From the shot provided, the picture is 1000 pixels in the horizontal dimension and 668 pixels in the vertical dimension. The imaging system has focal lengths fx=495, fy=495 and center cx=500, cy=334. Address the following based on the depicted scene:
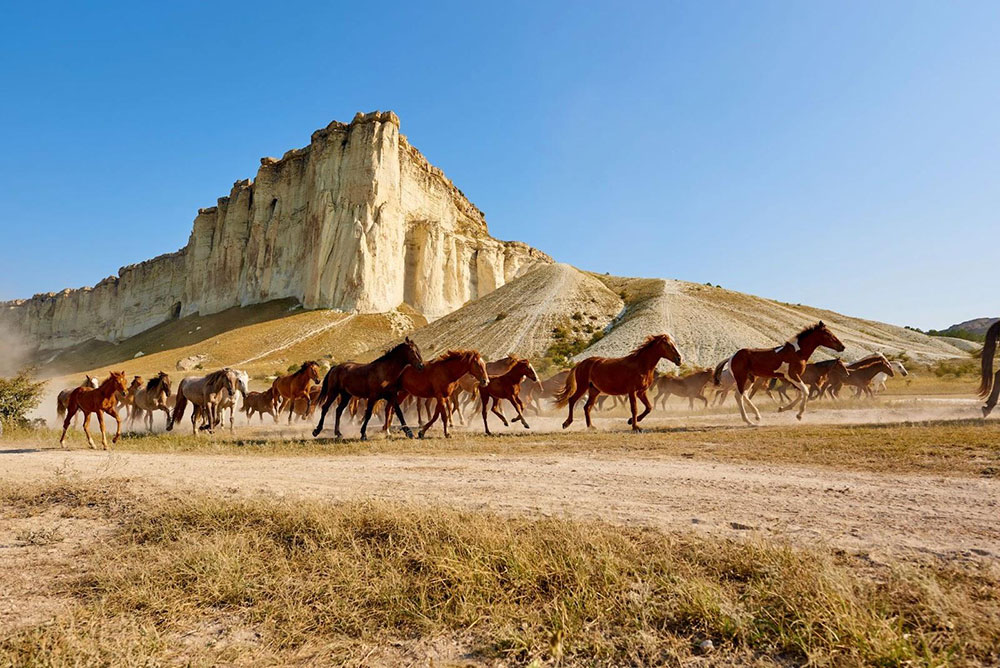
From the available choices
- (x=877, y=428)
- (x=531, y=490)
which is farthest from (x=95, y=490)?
(x=877, y=428)

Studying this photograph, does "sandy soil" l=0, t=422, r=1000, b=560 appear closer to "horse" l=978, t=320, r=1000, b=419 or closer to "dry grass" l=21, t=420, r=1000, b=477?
"dry grass" l=21, t=420, r=1000, b=477

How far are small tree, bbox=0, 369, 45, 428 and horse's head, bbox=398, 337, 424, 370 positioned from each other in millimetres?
15641

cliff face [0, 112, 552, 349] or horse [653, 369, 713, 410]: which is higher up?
cliff face [0, 112, 552, 349]

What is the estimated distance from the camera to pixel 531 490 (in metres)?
6.55

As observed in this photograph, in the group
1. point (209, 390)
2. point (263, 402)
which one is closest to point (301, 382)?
point (209, 390)

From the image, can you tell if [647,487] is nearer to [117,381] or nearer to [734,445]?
[734,445]

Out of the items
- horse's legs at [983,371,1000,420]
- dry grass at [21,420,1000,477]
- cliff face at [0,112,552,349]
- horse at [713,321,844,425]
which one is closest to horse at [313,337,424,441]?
dry grass at [21,420,1000,477]

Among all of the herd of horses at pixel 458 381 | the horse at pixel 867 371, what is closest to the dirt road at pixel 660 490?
the herd of horses at pixel 458 381

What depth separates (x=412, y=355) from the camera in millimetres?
14148

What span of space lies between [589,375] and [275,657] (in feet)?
41.8

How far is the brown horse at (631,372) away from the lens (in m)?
13.8

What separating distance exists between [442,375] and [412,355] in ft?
3.38

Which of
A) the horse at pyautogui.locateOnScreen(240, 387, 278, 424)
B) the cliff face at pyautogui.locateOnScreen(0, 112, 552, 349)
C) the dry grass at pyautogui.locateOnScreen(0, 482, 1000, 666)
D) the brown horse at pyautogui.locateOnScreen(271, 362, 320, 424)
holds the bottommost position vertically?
the dry grass at pyautogui.locateOnScreen(0, 482, 1000, 666)

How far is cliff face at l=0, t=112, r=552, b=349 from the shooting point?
261ft
